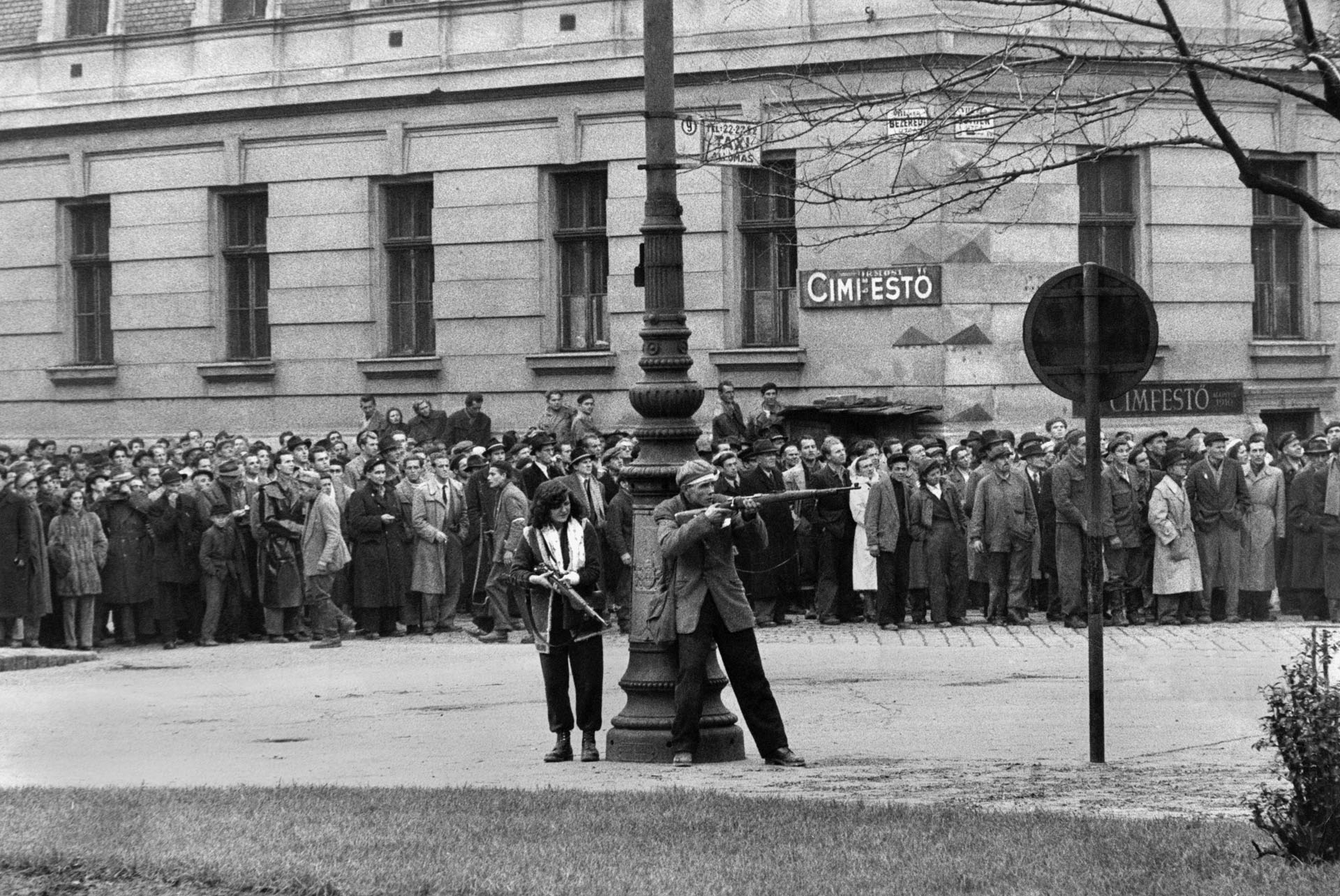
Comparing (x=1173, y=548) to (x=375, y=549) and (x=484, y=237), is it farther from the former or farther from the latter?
(x=484, y=237)

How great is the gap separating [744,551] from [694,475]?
294 inches

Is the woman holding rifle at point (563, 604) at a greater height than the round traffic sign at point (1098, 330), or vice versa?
the round traffic sign at point (1098, 330)

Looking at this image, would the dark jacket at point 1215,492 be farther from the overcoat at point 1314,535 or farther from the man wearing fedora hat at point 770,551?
the man wearing fedora hat at point 770,551

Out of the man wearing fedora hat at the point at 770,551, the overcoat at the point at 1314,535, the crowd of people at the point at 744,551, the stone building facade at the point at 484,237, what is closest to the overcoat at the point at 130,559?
the crowd of people at the point at 744,551

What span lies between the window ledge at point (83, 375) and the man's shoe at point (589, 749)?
789 inches

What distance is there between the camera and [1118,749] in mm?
12992

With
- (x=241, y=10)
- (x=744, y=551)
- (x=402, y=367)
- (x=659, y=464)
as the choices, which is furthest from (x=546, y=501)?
(x=241, y=10)

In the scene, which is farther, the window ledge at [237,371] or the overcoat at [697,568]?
the window ledge at [237,371]

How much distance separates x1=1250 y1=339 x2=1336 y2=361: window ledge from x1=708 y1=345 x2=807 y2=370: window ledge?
622 cm

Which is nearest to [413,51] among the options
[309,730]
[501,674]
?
[501,674]

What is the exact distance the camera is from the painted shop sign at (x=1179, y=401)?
26.2m

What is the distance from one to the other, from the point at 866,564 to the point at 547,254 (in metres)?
8.97

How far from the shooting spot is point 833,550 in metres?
21.4

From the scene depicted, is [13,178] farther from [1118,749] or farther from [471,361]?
[1118,749]
